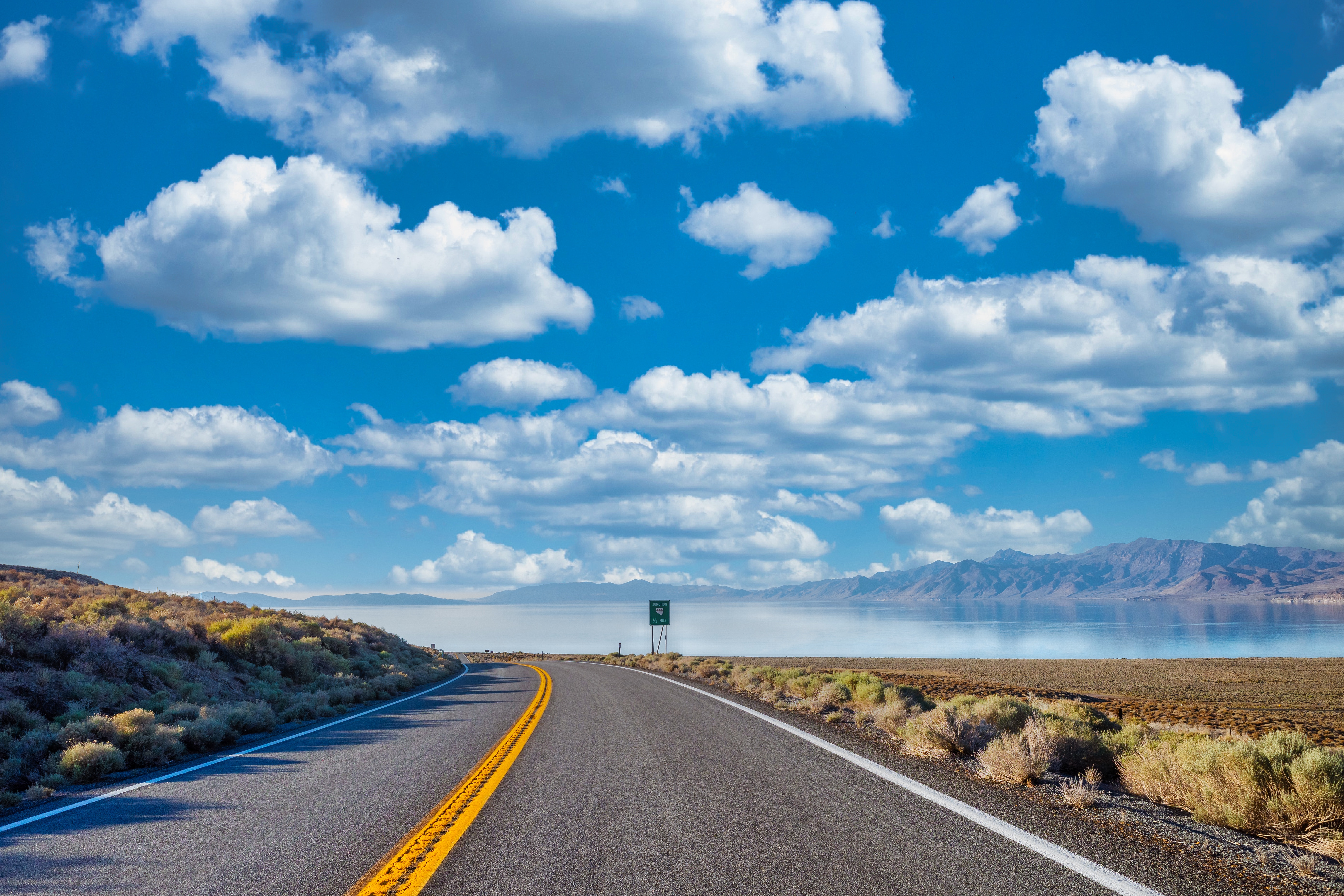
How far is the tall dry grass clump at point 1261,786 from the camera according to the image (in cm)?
505

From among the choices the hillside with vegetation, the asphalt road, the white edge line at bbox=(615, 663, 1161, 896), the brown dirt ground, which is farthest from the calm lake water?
the white edge line at bbox=(615, 663, 1161, 896)

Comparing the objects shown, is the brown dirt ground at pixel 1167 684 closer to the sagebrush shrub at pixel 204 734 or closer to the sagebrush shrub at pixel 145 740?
the sagebrush shrub at pixel 204 734

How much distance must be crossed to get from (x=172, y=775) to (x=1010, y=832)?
831cm

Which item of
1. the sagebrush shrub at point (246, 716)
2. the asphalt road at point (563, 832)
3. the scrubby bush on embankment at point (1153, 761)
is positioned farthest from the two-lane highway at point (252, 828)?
the scrubby bush on embankment at point (1153, 761)

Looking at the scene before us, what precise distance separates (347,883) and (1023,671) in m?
50.7

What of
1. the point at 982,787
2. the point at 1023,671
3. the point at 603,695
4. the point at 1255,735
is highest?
the point at 982,787

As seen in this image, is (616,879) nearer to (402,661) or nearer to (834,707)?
(834,707)

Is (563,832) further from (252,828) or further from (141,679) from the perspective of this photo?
(141,679)

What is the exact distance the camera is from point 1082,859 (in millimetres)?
4527

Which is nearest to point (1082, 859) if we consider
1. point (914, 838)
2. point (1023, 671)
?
point (914, 838)

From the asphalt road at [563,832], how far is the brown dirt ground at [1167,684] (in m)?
17.4

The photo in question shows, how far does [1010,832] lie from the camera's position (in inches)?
202

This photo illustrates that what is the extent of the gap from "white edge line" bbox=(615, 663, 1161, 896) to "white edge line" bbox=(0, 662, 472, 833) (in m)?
7.18

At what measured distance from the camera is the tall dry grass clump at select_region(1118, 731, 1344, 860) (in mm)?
5051
